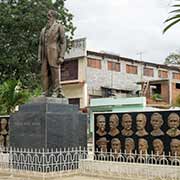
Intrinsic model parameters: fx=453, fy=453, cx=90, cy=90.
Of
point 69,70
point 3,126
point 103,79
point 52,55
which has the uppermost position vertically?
point 69,70

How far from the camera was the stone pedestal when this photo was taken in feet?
36.4

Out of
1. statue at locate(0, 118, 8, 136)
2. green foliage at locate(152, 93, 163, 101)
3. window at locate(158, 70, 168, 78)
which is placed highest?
window at locate(158, 70, 168, 78)

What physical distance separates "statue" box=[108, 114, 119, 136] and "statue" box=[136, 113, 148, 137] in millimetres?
702

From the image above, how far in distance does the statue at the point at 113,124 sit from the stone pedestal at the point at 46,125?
0.88 meters

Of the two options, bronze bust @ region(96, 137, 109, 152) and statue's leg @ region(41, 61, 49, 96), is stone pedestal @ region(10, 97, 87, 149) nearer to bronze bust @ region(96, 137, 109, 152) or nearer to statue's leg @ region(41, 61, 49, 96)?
statue's leg @ region(41, 61, 49, 96)

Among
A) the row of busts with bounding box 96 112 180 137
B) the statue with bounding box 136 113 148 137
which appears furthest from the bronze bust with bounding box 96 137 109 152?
the statue with bounding box 136 113 148 137

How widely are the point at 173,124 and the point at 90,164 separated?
2.35 metres

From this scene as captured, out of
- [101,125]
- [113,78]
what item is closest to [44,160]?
[101,125]

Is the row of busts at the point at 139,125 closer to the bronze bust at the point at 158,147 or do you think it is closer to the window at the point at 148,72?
the bronze bust at the point at 158,147

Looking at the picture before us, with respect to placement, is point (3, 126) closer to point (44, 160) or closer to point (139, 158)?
point (44, 160)

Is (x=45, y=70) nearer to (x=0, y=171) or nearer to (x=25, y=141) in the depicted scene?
(x=25, y=141)

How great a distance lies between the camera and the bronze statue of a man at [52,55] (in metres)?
12.0

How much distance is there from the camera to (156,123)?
11.2 meters

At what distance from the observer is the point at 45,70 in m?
12.1
